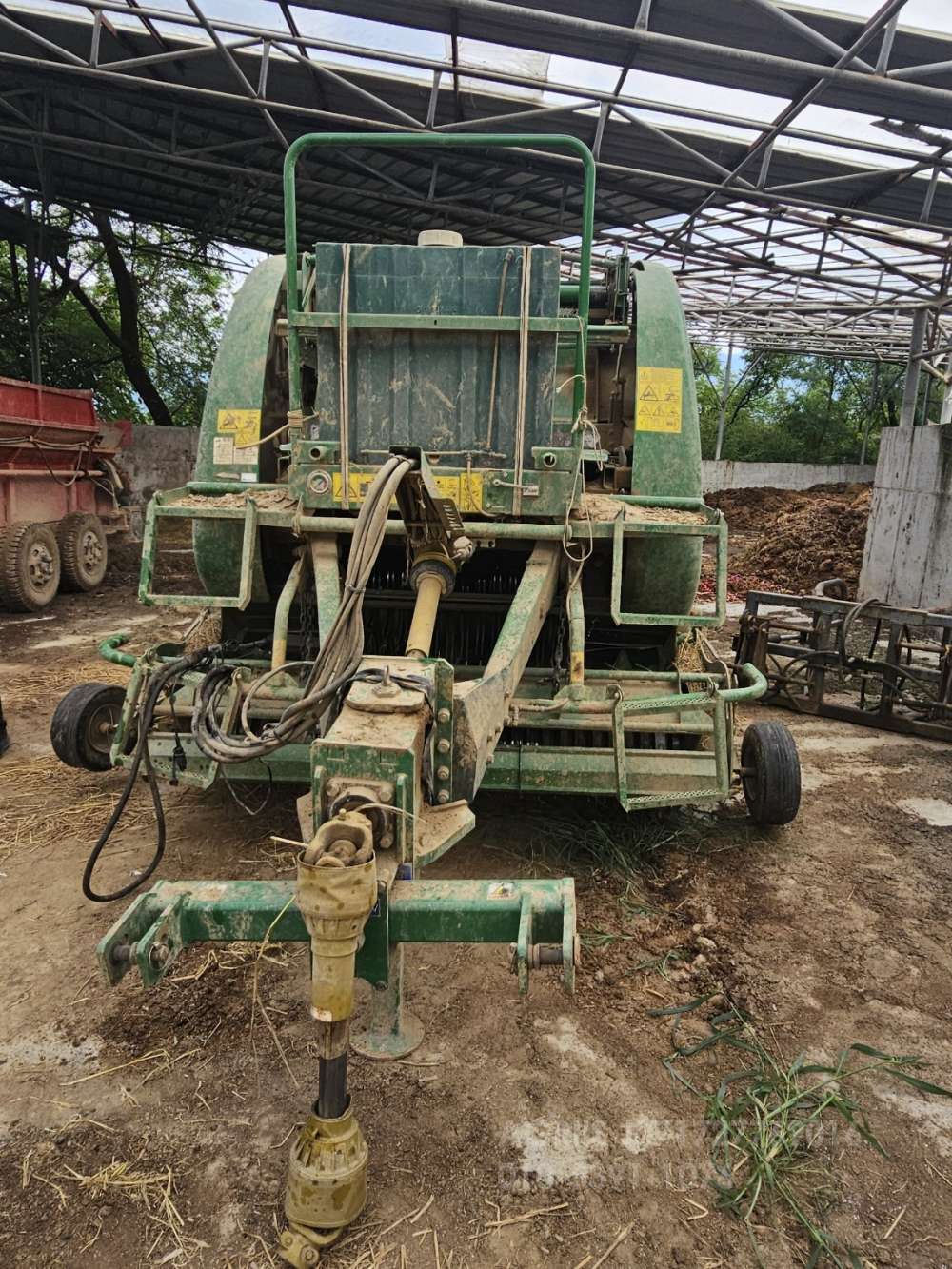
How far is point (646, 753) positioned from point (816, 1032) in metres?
1.13

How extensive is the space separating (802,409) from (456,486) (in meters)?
34.5

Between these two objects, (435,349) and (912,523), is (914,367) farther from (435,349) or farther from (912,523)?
(435,349)

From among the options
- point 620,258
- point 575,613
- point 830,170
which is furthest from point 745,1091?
point 830,170

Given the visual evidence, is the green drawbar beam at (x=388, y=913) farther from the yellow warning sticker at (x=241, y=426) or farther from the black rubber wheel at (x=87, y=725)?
the yellow warning sticker at (x=241, y=426)

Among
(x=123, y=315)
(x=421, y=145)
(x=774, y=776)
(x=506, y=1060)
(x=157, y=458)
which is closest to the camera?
(x=506, y=1060)

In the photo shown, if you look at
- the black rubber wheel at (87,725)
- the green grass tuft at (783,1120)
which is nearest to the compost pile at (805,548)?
the black rubber wheel at (87,725)

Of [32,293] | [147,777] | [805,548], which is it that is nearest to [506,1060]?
[147,777]

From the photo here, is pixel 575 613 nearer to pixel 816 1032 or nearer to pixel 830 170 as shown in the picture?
pixel 816 1032

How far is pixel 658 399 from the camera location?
393cm

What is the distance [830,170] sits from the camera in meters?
9.25

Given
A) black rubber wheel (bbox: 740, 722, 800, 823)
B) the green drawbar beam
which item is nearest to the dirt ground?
black rubber wheel (bbox: 740, 722, 800, 823)

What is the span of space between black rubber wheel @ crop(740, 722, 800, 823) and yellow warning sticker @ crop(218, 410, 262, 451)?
→ 8.61 ft

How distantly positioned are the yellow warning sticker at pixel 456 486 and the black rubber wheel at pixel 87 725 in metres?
1.60

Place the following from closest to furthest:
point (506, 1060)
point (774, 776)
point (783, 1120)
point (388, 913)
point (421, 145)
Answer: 1. point (388, 913)
2. point (783, 1120)
3. point (506, 1060)
4. point (421, 145)
5. point (774, 776)
